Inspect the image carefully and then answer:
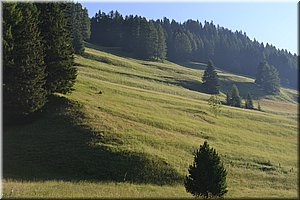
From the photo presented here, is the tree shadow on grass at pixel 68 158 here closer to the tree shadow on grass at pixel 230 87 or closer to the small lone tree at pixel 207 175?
the small lone tree at pixel 207 175

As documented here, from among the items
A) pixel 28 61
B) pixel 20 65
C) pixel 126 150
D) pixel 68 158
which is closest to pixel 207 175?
pixel 126 150

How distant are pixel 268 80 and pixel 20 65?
4697 inches

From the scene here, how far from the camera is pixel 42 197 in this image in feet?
63.3

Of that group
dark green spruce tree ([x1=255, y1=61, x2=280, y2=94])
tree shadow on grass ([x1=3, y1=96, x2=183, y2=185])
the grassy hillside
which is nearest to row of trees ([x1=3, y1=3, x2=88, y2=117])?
the grassy hillside

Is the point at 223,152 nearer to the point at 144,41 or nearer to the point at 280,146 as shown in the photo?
the point at 280,146

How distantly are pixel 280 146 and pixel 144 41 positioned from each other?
102910mm

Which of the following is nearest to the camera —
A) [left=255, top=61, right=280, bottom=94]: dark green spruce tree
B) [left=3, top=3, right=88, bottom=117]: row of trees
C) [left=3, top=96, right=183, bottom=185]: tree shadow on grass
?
[left=3, top=96, right=183, bottom=185]: tree shadow on grass

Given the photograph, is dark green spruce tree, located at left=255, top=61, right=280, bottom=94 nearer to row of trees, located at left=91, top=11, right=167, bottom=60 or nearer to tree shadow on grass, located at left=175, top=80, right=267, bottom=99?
tree shadow on grass, located at left=175, top=80, right=267, bottom=99

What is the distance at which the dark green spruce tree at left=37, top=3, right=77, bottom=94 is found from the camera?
43.7 m

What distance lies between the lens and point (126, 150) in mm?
36625

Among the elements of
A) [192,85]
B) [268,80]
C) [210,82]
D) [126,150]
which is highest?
[268,80]

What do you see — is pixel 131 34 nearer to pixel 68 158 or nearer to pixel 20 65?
pixel 20 65

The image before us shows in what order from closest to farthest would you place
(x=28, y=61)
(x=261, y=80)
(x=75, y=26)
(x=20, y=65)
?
(x=20, y=65)
(x=28, y=61)
(x=75, y=26)
(x=261, y=80)

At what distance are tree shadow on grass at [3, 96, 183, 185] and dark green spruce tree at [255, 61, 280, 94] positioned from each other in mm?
113004
